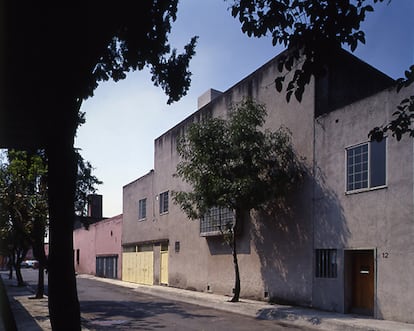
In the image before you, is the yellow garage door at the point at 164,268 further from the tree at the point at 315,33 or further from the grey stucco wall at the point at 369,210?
the tree at the point at 315,33

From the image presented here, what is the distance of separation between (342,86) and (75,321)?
15.1 m

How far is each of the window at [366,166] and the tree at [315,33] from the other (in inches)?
410

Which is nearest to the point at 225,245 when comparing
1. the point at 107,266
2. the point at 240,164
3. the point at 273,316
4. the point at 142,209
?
the point at 240,164

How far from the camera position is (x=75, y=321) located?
487 cm

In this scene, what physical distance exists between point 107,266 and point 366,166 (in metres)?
32.2

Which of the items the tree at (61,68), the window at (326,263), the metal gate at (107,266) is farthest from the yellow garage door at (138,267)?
the tree at (61,68)

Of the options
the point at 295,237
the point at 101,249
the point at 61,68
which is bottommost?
the point at 101,249

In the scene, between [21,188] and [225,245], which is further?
[225,245]

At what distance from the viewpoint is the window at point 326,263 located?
16281 mm

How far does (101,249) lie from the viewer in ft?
152

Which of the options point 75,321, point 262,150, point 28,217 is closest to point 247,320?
point 262,150

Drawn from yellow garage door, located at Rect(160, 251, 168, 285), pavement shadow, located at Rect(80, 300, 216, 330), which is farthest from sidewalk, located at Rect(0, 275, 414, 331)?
yellow garage door, located at Rect(160, 251, 168, 285)

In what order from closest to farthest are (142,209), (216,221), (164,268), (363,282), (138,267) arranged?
(363,282), (216,221), (164,268), (138,267), (142,209)

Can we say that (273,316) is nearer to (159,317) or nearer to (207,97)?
(159,317)
